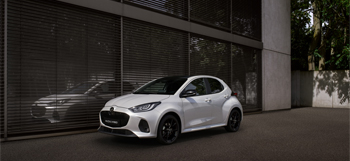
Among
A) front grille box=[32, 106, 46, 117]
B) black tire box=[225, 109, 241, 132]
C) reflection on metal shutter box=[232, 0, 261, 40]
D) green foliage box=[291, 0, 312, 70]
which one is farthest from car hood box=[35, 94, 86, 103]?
green foliage box=[291, 0, 312, 70]

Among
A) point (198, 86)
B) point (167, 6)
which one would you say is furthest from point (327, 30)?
point (198, 86)

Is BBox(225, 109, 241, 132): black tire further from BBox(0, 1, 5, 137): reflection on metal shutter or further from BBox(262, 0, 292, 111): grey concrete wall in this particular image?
BBox(262, 0, 292, 111): grey concrete wall

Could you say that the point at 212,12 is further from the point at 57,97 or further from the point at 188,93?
the point at 57,97

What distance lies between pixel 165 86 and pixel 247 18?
9.70m

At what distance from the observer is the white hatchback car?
6.36 metres

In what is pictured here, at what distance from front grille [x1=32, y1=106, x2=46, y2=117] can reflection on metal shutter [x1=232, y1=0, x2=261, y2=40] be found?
9.68m

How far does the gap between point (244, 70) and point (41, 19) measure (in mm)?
10294

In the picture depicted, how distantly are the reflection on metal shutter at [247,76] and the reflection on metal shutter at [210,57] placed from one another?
619 millimetres

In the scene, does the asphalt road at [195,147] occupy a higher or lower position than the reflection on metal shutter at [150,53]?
lower

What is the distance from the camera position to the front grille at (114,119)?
251 inches

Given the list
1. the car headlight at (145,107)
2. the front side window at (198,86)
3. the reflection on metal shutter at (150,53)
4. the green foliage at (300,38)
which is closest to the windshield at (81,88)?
the reflection on metal shutter at (150,53)

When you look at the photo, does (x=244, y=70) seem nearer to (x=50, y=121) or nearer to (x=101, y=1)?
(x=101, y=1)

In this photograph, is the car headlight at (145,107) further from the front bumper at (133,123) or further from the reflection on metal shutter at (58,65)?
the reflection on metal shutter at (58,65)

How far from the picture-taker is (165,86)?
7570 mm
